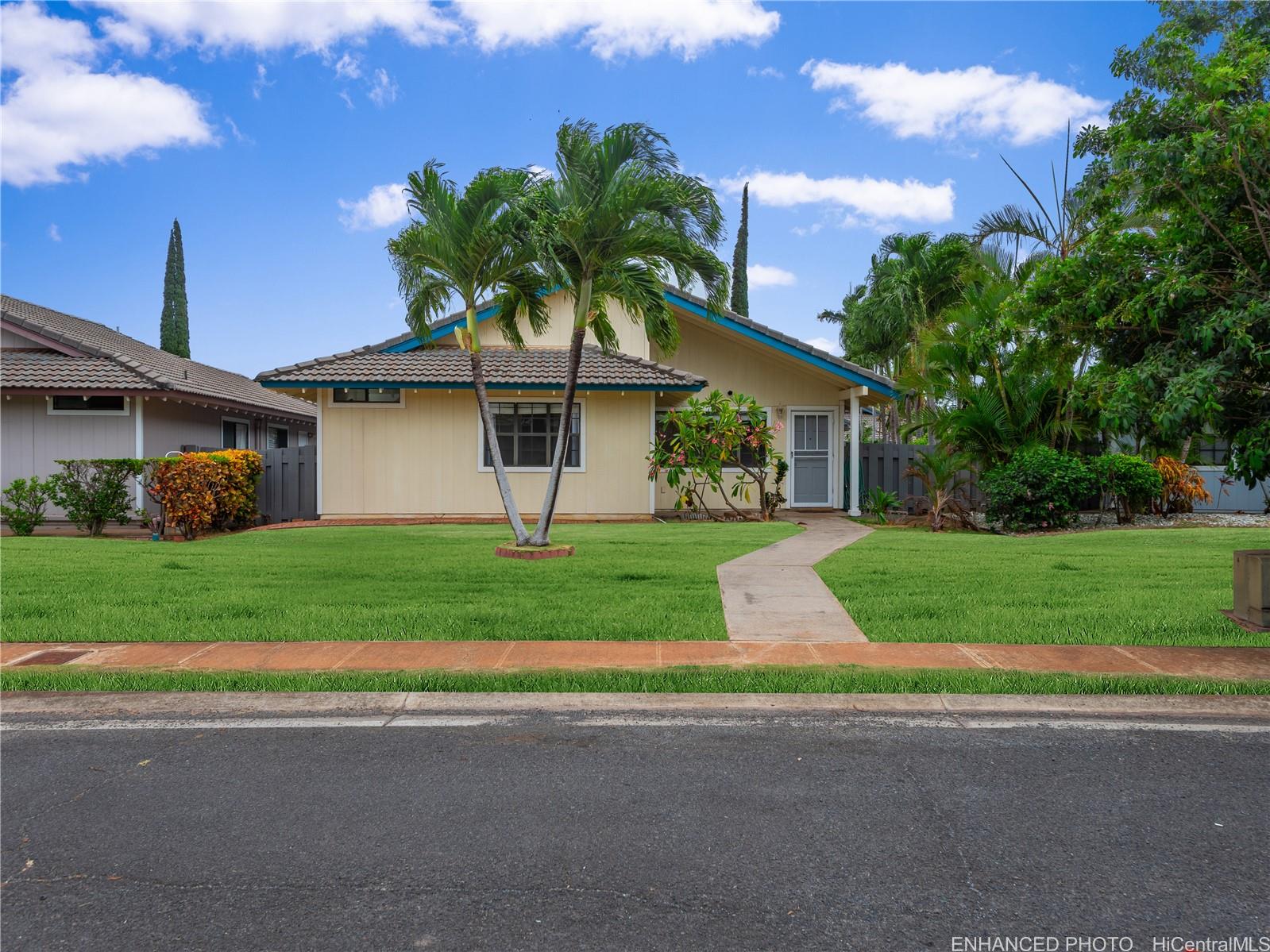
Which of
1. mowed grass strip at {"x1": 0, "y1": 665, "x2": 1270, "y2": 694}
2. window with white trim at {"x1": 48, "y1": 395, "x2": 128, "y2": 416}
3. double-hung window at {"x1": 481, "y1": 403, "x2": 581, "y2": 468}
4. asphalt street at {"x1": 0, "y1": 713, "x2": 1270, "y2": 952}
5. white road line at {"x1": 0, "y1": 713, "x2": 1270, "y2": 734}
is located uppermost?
window with white trim at {"x1": 48, "y1": 395, "x2": 128, "y2": 416}

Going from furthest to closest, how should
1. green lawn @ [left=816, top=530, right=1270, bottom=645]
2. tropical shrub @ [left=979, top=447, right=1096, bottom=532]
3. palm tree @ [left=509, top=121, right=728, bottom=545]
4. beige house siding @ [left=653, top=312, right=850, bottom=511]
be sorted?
beige house siding @ [left=653, top=312, right=850, bottom=511] < tropical shrub @ [left=979, top=447, right=1096, bottom=532] < palm tree @ [left=509, top=121, right=728, bottom=545] < green lawn @ [left=816, top=530, right=1270, bottom=645]

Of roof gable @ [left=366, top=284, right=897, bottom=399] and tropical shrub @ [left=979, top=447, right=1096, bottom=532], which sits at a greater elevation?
roof gable @ [left=366, top=284, right=897, bottom=399]

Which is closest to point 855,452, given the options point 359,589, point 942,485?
point 942,485

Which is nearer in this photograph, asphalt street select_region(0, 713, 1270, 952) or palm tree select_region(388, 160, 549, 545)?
asphalt street select_region(0, 713, 1270, 952)

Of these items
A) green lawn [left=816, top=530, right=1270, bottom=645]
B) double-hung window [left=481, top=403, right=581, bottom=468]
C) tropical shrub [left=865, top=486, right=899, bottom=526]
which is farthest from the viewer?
tropical shrub [left=865, top=486, right=899, bottom=526]

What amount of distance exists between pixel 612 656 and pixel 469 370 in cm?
1112

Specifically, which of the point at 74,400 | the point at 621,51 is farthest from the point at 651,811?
the point at 74,400

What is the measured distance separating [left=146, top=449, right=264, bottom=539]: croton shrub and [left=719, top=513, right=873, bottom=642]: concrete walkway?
879cm

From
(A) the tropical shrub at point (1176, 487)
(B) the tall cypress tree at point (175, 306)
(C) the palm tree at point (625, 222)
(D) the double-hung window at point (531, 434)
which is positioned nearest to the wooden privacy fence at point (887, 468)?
(A) the tropical shrub at point (1176, 487)

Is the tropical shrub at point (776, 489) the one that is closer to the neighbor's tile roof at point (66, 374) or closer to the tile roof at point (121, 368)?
the tile roof at point (121, 368)

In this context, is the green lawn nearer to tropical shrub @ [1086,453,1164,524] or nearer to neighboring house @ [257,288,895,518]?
tropical shrub @ [1086,453,1164,524]

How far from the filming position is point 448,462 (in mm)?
17109

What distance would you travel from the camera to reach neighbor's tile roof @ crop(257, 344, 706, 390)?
16.1 metres

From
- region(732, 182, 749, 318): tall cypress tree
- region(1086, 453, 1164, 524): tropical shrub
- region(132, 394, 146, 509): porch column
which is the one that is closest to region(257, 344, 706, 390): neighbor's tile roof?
region(132, 394, 146, 509): porch column
